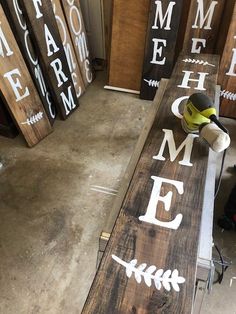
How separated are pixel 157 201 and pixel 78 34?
5.80 ft

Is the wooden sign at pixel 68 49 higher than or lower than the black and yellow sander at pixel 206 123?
lower

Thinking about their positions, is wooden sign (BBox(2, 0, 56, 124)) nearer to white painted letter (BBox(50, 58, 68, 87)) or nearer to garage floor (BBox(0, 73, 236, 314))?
white painted letter (BBox(50, 58, 68, 87))

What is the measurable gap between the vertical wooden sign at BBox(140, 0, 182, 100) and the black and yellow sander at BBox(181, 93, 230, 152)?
113 centimetres

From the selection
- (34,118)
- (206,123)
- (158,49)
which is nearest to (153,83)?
(158,49)

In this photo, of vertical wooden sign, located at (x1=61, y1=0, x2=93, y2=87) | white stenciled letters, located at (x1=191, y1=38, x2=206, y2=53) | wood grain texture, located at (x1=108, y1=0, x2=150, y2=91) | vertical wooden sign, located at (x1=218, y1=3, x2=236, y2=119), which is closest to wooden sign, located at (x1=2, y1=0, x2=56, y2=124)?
vertical wooden sign, located at (x1=61, y1=0, x2=93, y2=87)

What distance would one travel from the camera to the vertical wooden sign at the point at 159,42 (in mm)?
1828

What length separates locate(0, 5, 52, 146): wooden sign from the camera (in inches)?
60.7

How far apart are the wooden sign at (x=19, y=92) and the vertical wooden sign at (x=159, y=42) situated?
0.85 meters

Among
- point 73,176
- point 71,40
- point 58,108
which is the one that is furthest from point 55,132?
point 71,40

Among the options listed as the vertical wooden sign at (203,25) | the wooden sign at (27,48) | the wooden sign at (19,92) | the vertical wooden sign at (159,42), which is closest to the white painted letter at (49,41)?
the wooden sign at (27,48)

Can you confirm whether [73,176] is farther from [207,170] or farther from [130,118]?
[207,170]

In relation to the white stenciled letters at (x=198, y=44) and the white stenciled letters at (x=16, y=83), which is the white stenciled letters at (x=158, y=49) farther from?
the white stenciled letters at (x=16, y=83)

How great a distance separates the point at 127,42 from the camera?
6.84 feet

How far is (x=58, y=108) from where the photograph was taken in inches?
80.1
